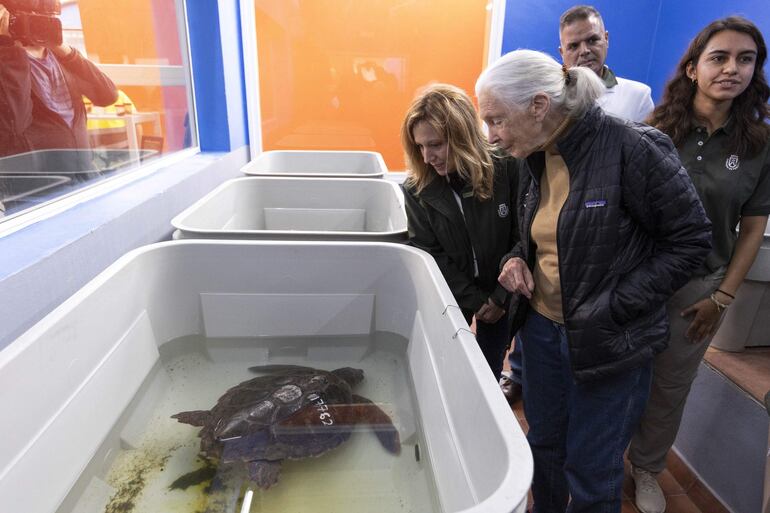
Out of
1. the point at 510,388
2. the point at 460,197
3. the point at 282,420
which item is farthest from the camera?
the point at 510,388

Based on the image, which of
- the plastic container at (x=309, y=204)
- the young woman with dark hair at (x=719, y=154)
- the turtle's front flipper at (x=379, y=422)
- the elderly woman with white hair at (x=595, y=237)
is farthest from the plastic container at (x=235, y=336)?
the young woman with dark hair at (x=719, y=154)

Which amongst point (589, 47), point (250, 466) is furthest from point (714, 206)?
point (250, 466)

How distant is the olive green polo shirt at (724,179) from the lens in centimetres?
105

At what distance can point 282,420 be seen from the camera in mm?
1062

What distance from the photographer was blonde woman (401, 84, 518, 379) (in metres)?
1.13

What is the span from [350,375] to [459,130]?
0.71 m

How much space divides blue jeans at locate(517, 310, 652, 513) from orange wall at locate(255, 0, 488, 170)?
2199 millimetres

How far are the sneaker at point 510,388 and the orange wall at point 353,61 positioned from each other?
5.92ft

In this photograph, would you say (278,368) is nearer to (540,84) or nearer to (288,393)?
(288,393)

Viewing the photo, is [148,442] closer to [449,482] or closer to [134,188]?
[449,482]

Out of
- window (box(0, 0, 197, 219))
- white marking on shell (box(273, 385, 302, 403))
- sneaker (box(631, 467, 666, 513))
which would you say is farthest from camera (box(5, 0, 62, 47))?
sneaker (box(631, 467, 666, 513))

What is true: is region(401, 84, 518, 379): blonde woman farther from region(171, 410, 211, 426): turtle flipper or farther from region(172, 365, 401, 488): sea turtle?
region(171, 410, 211, 426): turtle flipper

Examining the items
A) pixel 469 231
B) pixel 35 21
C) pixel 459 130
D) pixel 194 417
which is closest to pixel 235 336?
pixel 194 417

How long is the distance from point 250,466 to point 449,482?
43 cm
